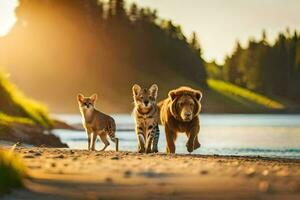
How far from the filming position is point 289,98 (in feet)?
555

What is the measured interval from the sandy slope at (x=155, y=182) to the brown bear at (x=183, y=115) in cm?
583

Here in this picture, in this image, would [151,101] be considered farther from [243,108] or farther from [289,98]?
[289,98]

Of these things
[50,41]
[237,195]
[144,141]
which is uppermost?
[50,41]

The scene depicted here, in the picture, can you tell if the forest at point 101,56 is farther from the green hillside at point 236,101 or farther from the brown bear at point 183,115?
the brown bear at point 183,115

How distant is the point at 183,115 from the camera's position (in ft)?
59.0

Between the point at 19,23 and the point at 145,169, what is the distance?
401 feet

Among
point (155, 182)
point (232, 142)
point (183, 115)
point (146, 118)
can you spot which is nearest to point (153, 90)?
point (146, 118)

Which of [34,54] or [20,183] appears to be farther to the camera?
[34,54]

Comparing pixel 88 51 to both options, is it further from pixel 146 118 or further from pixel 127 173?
pixel 127 173

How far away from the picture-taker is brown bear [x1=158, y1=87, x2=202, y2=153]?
59.9 ft

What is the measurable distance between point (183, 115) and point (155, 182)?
7800 millimetres

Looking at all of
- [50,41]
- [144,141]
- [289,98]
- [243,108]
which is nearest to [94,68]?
[50,41]

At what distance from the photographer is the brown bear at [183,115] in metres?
18.2

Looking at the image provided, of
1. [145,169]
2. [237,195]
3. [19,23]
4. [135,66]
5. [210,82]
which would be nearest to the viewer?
[237,195]
